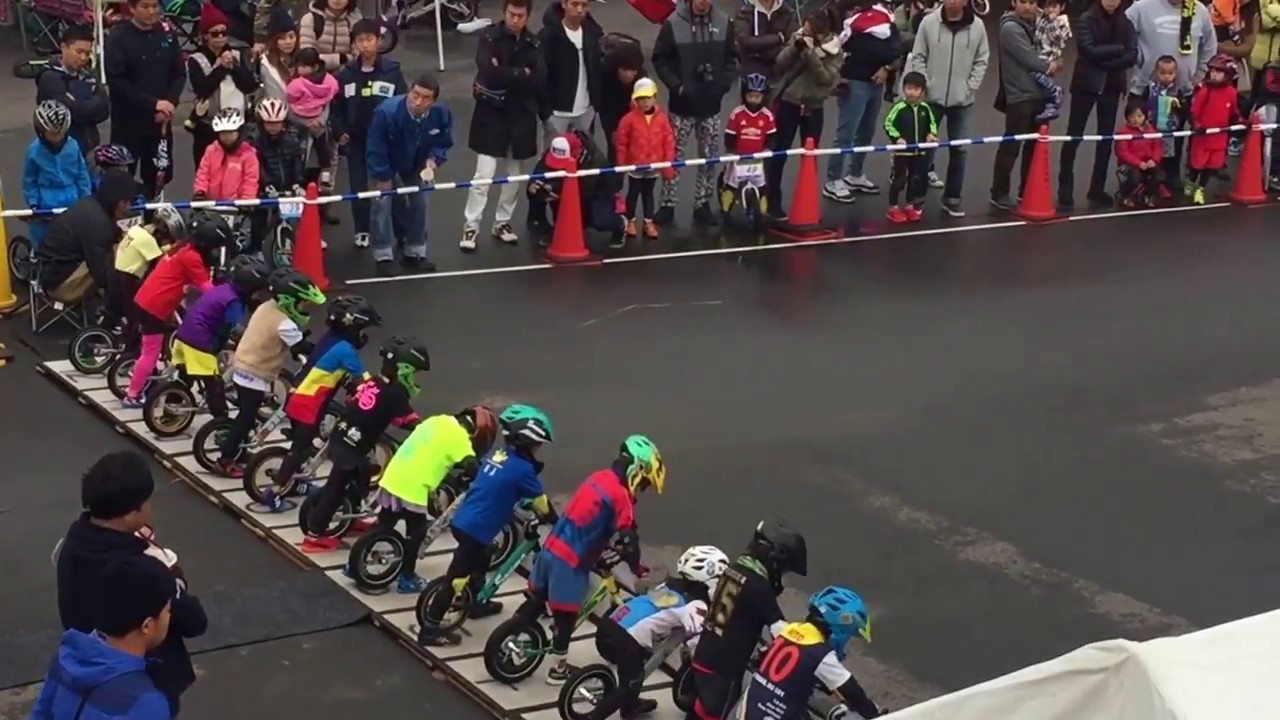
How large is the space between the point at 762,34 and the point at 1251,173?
5.21m

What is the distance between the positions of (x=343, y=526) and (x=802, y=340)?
16.1 feet

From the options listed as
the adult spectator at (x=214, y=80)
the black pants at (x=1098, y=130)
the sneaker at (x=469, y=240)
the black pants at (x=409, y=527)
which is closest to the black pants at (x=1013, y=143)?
the black pants at (x=1098, y=130)

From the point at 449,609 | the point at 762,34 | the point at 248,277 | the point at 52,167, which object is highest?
the point at 762,34

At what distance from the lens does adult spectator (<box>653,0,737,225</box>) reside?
17531 mm

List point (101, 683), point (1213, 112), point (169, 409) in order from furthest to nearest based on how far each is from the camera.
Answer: point (1213, 112), point (169, 409), point (101, 683)

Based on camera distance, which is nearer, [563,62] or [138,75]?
[138,75]

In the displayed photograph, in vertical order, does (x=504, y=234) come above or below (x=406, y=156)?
below

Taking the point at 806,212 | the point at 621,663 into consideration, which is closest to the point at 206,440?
the point at 621,663

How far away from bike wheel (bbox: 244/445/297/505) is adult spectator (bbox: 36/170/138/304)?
10.0 ft

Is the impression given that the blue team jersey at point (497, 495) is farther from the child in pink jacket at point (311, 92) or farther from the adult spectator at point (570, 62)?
the adult spectator at point (570, 62)

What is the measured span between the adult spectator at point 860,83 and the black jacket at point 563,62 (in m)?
2.54

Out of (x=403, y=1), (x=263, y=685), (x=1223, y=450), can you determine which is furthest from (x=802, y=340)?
(x=403, y=1)

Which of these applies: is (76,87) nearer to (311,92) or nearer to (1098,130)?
(311,92)

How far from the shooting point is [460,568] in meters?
10.3
